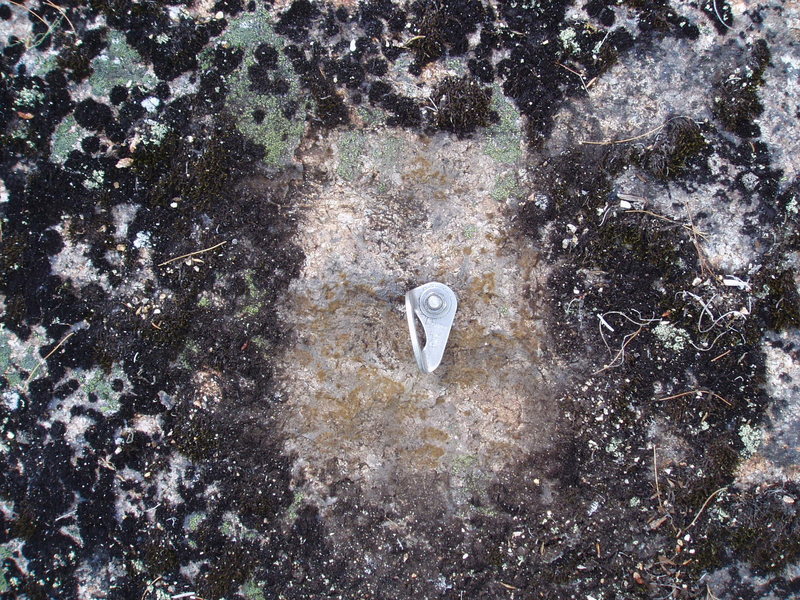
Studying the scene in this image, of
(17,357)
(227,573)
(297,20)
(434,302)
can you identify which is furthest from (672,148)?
(17,357)

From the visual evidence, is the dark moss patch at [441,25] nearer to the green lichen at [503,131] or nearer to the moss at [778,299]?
the green lichen at [503,131]

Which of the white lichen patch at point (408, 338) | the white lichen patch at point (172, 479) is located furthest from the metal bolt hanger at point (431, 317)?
the white lichen patch at point (172, 479)

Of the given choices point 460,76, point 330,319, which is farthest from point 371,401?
point 460,76

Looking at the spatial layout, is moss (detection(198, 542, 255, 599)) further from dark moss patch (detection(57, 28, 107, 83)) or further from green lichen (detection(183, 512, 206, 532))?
dark moss patch (detection(57, 28, 107, 83))

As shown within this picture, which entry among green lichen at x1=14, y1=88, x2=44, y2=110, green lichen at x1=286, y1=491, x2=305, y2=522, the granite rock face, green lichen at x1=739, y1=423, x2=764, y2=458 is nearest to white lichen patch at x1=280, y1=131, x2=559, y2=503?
the granite rock face

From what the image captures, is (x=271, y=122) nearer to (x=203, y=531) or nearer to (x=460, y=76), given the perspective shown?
(x=460, y=76)

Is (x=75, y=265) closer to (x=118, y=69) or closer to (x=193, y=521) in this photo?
(x=118, y=69)
